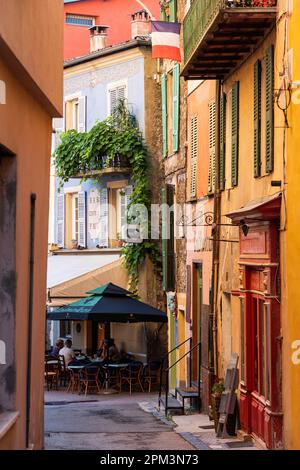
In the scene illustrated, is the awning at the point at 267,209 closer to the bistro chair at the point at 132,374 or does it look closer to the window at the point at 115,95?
the bistro chair at the point at 132,374

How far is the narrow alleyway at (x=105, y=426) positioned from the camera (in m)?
16.5

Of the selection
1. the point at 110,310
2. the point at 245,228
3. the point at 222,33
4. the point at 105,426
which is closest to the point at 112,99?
the point at 110,310

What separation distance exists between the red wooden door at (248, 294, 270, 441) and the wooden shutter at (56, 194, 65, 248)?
20339 mm

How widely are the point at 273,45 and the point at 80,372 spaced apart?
13562 mm

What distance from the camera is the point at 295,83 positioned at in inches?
542

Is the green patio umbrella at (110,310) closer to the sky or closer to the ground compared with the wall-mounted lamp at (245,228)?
closer to the ground

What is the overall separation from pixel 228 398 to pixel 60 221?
800 inches

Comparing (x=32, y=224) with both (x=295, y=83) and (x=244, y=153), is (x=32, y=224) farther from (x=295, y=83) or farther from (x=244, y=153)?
(x=244, y=153)

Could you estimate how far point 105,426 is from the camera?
1958cm

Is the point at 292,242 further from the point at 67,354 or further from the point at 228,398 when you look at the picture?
the point at 67,354

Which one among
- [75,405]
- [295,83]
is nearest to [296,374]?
[295,83]

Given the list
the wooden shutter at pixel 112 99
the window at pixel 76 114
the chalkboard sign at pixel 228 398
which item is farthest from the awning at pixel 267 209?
the window at pixel 76 114

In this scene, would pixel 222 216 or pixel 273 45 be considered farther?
pixel 222 216

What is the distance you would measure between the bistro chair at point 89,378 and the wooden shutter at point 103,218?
711 centimetres
